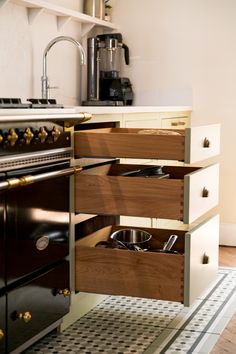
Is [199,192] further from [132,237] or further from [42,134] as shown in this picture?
[42,134]

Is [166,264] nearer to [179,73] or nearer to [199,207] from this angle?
[199,207]

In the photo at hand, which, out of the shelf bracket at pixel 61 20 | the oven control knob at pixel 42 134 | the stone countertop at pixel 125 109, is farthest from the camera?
the shelf bracket at pixel 61 20

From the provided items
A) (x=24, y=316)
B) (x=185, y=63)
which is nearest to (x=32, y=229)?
(x=24, y=316)

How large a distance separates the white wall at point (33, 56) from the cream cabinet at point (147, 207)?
88 centimetres

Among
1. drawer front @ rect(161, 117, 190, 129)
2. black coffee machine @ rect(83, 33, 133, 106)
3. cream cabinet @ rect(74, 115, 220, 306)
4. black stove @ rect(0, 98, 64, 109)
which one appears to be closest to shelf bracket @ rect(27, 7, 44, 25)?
black coffee machine @ rect(83, 33, 133, 106)

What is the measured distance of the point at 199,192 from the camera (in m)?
2.52

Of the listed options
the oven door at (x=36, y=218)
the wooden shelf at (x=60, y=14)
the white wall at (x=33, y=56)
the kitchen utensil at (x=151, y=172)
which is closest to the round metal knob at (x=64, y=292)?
the oven door at (x=36, y=218)

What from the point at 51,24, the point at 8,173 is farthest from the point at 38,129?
the point at 51,24

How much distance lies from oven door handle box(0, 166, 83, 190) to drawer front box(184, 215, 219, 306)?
1.56 ft

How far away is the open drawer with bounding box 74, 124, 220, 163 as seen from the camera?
239cm

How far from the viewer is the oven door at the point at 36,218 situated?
82.7 inches

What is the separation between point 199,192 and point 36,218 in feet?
2.07

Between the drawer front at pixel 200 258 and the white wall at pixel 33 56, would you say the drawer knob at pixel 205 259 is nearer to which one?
the drawer front at pixel 200 258

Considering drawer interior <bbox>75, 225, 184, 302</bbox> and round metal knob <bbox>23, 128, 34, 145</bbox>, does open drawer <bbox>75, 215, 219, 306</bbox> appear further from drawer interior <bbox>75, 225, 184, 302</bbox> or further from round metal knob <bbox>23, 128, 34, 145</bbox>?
round metal knob <bbox>23, 128, 34, 145</bbox>
